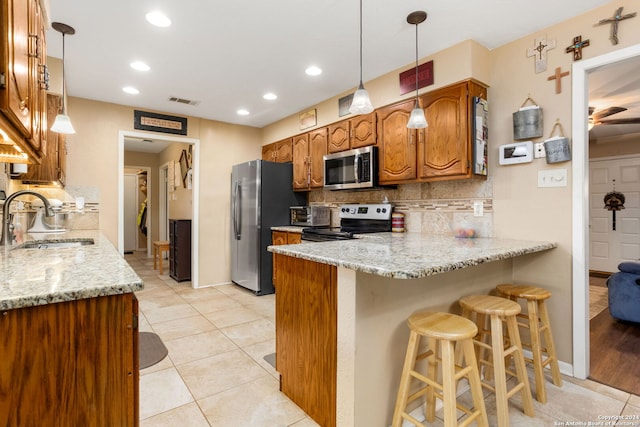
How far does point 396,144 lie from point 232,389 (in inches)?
92.2

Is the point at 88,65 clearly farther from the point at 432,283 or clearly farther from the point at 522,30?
the point at 522,30

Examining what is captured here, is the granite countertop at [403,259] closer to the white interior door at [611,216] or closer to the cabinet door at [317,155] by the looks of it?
the cabinet door at [317,155]

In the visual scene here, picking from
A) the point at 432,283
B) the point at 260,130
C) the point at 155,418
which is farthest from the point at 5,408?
the point at 260,130

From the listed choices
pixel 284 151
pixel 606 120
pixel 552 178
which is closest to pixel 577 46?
pixel 552 178

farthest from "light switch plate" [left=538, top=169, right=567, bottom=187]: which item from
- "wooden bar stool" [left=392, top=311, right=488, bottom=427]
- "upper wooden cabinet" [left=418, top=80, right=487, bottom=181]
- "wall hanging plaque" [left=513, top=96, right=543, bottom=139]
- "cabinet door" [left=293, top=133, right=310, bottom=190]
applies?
"cabinet door" [left=293, top=133, right=310, bottom=190]

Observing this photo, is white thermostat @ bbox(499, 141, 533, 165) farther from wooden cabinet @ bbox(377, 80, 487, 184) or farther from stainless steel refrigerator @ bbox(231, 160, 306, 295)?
stainless steel refrigerator @ bbox(231, 160, 306, 295)

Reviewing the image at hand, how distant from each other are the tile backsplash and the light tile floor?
1.21 metres

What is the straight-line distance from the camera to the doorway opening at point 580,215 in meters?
2.18

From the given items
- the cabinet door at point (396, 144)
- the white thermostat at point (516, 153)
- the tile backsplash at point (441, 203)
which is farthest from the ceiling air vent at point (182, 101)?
the white thermostat at point (516, 153)

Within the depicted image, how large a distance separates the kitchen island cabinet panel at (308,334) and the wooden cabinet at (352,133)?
5.95ft

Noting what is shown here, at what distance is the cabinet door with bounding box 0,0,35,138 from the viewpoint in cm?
90

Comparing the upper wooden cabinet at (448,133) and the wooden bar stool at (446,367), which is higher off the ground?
the upper wooden cabinet at (448,133)

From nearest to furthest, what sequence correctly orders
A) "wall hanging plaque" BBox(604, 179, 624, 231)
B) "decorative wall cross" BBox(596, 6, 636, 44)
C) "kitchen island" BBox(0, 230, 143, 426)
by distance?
"kitchen island" BBox(0, 230, 143, 426) → "decorative wall cross" BBox(596, 6, 636, 44) → "wall hanging plaque" BBox(604, 179, 624, 231)

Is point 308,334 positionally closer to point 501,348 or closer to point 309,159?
point 501,348
